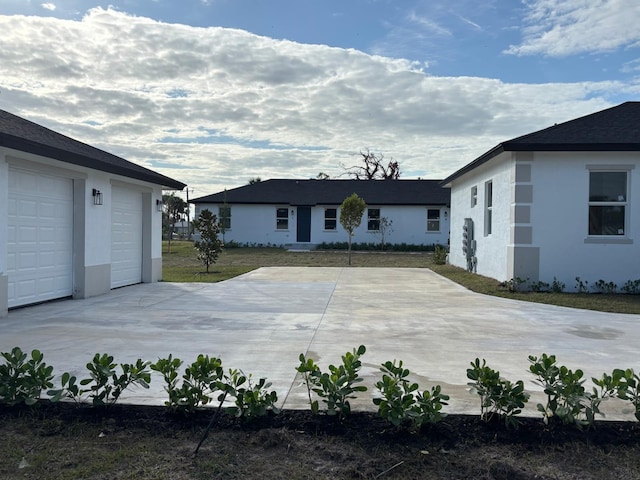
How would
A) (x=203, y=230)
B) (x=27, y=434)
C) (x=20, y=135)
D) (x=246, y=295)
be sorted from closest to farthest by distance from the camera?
(x=27, y=434) → (x=20, y=135) → (x=246, y=295) → (x=203, y=230)

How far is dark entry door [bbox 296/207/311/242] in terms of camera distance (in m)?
33.1

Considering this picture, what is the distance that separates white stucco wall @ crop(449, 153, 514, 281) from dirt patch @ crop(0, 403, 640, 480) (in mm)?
9592

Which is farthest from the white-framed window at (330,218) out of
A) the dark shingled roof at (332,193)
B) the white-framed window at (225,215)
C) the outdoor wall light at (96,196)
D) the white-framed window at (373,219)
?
the outdoor wall light at (96,196)

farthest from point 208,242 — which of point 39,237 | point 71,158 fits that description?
point 71,158

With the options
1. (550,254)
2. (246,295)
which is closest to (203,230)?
(246,295)

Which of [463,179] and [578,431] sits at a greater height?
[463,179]

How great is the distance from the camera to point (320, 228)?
108ft

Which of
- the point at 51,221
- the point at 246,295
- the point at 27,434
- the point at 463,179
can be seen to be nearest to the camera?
Result: the point at 27,434

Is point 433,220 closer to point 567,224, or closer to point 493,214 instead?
point 493,214

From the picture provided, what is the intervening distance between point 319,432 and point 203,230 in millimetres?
14619

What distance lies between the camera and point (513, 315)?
888 cm

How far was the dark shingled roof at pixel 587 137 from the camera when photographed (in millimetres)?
11508

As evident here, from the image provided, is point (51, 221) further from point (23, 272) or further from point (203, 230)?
point (203, 230)

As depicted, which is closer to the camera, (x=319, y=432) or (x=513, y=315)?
(x=319, y=432)
